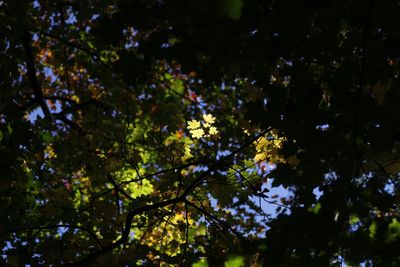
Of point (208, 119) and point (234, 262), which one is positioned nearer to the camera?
point (234, 262)

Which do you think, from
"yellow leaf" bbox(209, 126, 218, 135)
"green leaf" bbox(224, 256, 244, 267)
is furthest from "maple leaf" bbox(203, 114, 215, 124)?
"green leaf" bbox(224, 256, 244, 267)

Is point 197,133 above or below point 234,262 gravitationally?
above

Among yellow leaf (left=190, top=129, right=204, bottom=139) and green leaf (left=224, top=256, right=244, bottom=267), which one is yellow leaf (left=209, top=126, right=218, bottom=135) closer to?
yellow leaf (left=190, top=129, right=204, bottom=139)

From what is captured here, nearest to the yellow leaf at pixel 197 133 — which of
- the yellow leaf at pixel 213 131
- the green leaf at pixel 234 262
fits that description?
the yellow leaf at pixel 213 131

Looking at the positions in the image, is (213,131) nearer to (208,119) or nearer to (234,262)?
(208,119)

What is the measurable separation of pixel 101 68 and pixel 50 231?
12.4 feet

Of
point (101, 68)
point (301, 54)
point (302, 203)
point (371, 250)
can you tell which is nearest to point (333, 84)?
point (301, 54)

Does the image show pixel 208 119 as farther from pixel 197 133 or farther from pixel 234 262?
pixel 234 262

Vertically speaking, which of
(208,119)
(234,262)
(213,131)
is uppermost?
(208,119)

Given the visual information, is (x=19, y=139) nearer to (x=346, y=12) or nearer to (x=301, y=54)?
(x=301, y=54)

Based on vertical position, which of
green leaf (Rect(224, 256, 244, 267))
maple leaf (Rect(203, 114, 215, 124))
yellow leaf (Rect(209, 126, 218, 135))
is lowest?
green leaf (Rect(224, 256, 244, 267))

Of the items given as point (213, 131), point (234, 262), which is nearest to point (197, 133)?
point (213, 131)

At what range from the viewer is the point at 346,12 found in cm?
278

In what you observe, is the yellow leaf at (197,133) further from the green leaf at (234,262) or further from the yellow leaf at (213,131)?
the green leaf at (234,262)
